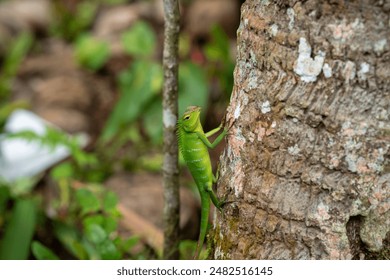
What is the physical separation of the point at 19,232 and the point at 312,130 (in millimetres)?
2243

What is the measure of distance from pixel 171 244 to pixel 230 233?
2.36 feet

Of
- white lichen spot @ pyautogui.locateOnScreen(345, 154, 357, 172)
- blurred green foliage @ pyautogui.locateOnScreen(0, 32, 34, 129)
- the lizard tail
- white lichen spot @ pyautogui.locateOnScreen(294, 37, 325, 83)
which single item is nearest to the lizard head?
the lizard tail

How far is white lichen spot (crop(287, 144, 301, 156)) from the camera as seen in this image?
184 cm

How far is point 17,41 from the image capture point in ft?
20.6

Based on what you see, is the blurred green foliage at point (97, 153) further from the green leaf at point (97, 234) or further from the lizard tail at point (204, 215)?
the lizard tail at point (204, 215)

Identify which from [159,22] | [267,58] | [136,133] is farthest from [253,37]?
[159,22]

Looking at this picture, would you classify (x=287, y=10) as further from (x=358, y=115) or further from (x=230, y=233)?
(x=230, y=233)

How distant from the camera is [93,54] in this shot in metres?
6.02

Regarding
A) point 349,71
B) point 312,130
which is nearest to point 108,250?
point 312,130

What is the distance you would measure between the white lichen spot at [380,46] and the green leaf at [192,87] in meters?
3.14

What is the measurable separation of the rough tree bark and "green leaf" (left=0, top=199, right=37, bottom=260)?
67.9 inches

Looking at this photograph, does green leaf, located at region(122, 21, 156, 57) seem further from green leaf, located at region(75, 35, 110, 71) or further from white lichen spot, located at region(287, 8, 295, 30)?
white lichen spot, located at region(287, 8, 295, 30)

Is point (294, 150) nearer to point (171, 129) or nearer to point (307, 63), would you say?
point (307, 63)

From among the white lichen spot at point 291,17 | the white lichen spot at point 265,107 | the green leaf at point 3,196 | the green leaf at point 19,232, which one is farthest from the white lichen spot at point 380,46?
the green leaf at point 3,196
